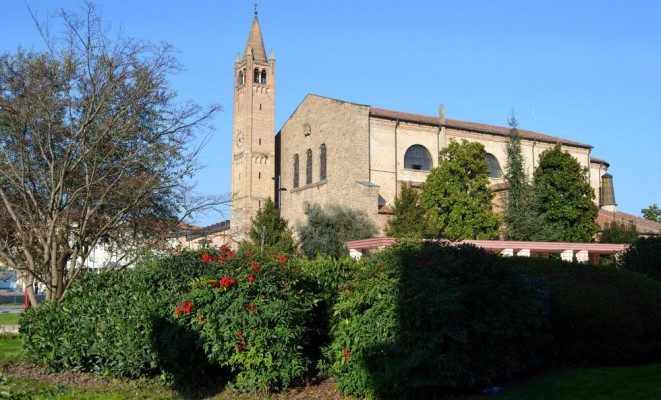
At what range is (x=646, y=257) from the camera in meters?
17.3

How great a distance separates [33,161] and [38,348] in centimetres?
675

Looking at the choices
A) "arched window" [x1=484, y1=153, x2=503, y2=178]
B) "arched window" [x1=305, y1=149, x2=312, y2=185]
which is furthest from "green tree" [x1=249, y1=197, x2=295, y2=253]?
"arched window" [x1=484, y1=153, x2=503, y2=178]

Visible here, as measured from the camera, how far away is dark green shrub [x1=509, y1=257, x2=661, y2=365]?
10789 millimetres

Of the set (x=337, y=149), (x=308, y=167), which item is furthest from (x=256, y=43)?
(x=337, y=149)

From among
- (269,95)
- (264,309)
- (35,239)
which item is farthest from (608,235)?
(264,309)

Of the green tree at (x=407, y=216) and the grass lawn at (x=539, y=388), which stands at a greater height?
the green tree at (x=407, y=216)

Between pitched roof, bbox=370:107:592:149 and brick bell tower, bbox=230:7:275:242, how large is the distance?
1117 centimetres

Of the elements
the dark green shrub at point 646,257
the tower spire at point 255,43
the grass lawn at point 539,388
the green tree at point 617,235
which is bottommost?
the grass lawn at point 539,388

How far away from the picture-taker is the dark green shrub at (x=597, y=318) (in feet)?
35.4

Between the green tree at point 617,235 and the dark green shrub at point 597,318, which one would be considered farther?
the green tree at point 617,235

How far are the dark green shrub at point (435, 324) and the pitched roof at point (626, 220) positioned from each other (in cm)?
4661

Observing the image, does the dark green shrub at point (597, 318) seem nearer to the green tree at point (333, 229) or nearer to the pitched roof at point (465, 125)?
the green tree at point (333, 229)

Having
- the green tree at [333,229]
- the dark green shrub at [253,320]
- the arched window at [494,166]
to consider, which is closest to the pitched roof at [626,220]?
the arched window at [494,166]

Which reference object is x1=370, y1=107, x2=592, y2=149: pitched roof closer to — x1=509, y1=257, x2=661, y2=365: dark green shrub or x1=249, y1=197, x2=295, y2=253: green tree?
x1=249, y1=197, x2=295, y2=253: green tree
